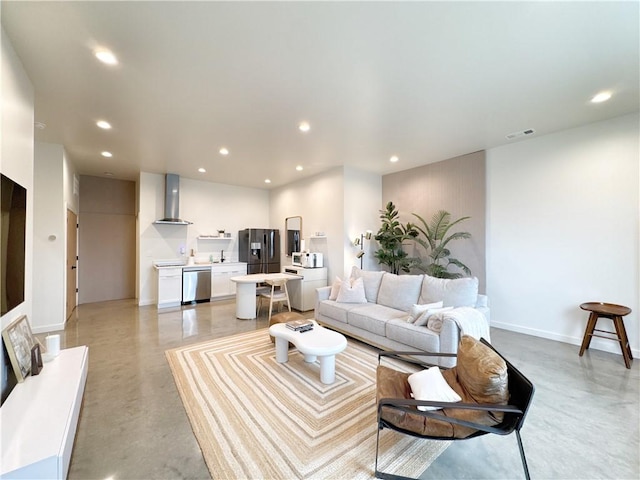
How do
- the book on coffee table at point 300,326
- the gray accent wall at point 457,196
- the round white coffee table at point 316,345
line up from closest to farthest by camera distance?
the round white coffee table at point 316,345 → the book on coffee table at point 300,326 → the gray accent wall at point 457,196

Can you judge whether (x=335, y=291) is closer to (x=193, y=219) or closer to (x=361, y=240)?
(x=361, y=240)

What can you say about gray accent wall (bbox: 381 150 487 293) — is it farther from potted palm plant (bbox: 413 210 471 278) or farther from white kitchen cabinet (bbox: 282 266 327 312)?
white kitchen cabinet (bbox: 282 266 327 312)

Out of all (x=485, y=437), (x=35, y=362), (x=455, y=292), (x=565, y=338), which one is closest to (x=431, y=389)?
(x=485, y=437)

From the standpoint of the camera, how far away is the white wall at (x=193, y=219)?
5.98 metres

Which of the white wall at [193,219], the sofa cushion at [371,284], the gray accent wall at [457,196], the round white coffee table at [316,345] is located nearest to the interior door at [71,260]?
the white wall at [193,219]

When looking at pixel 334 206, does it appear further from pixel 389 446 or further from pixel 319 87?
pixel 389 446

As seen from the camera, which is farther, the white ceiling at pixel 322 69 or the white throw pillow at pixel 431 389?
the white ceiling at pixel 322 69

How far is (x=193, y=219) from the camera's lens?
667cm

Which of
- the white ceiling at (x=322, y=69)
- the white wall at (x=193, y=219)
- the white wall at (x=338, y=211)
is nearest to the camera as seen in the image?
the white ceiling at (x=322, y=69)

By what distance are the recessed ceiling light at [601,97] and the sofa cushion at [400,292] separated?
286 centimetres

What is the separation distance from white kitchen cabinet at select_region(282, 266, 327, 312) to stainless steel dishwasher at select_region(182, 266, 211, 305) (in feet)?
6.79

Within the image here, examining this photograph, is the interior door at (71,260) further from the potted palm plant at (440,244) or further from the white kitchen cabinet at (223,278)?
the potted palm plant at (440,244)

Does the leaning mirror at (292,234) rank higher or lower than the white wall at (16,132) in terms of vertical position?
lower

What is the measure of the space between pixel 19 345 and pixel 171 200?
4.58 metres
